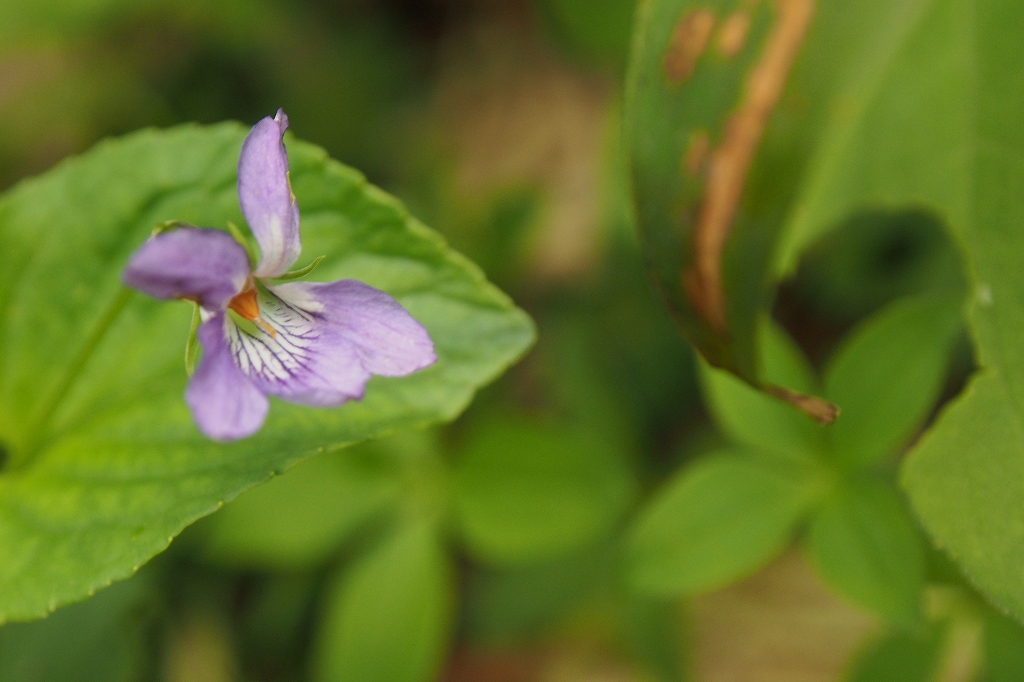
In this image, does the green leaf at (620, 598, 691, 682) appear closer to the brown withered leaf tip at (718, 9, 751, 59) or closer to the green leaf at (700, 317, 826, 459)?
the green leaf at (700, 317, 826, 459)

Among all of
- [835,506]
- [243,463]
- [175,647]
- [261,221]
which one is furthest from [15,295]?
[835,506]

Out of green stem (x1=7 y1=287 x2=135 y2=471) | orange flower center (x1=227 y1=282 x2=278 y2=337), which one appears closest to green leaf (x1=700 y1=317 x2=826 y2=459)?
orange flower center (x1=227 y1=282 x2=278 y2=337)

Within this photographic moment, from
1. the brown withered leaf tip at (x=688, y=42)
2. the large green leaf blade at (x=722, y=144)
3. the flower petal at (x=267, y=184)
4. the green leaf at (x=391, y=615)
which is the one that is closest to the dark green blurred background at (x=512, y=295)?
the green leaf at (x=391, y=615)

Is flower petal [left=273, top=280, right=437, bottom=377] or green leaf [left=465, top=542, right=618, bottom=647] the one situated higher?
flower petal [left=273, top=280, right=437, bottom=377]

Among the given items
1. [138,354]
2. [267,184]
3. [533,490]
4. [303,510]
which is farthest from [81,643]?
[267,184]

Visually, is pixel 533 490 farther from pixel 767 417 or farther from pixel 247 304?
pixel 247 304
